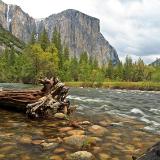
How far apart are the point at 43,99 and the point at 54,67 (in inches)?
3675

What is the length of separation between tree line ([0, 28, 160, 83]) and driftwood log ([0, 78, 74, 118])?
209 ft

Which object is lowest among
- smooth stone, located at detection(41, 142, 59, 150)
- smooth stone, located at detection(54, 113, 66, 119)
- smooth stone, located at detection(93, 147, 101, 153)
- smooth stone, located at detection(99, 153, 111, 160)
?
smooth stone, located at detection(99, 153, 111, 160)

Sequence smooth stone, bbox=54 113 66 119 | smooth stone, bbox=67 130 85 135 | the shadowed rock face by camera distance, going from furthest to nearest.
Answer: smooth stone, bbox=54 113 66 119
smooth stone, bbox=67 130 85 135
the shadowed rock face

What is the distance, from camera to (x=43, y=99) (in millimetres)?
16250

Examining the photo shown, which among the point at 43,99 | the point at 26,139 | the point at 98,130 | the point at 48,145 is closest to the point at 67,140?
the point at 48,145

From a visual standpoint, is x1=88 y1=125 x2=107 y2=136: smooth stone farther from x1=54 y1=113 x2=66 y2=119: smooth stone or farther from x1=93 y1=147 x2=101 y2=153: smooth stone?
x1=54 y1=113 x2=66 y2=119: smooth stone

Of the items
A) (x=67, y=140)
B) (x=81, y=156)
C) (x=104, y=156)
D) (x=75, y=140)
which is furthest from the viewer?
(x=67, y=140)

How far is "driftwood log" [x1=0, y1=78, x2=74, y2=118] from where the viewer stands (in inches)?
635

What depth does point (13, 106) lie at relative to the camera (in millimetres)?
17797

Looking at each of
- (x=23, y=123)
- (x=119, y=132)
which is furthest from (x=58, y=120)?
(x=119, y=132)

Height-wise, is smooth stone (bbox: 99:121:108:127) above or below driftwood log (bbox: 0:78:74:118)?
below

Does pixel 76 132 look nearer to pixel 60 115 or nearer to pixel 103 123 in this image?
pixel 103 123

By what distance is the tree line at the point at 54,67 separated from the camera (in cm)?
10676

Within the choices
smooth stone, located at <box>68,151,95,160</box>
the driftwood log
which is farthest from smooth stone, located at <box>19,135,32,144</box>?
the driftwood log
